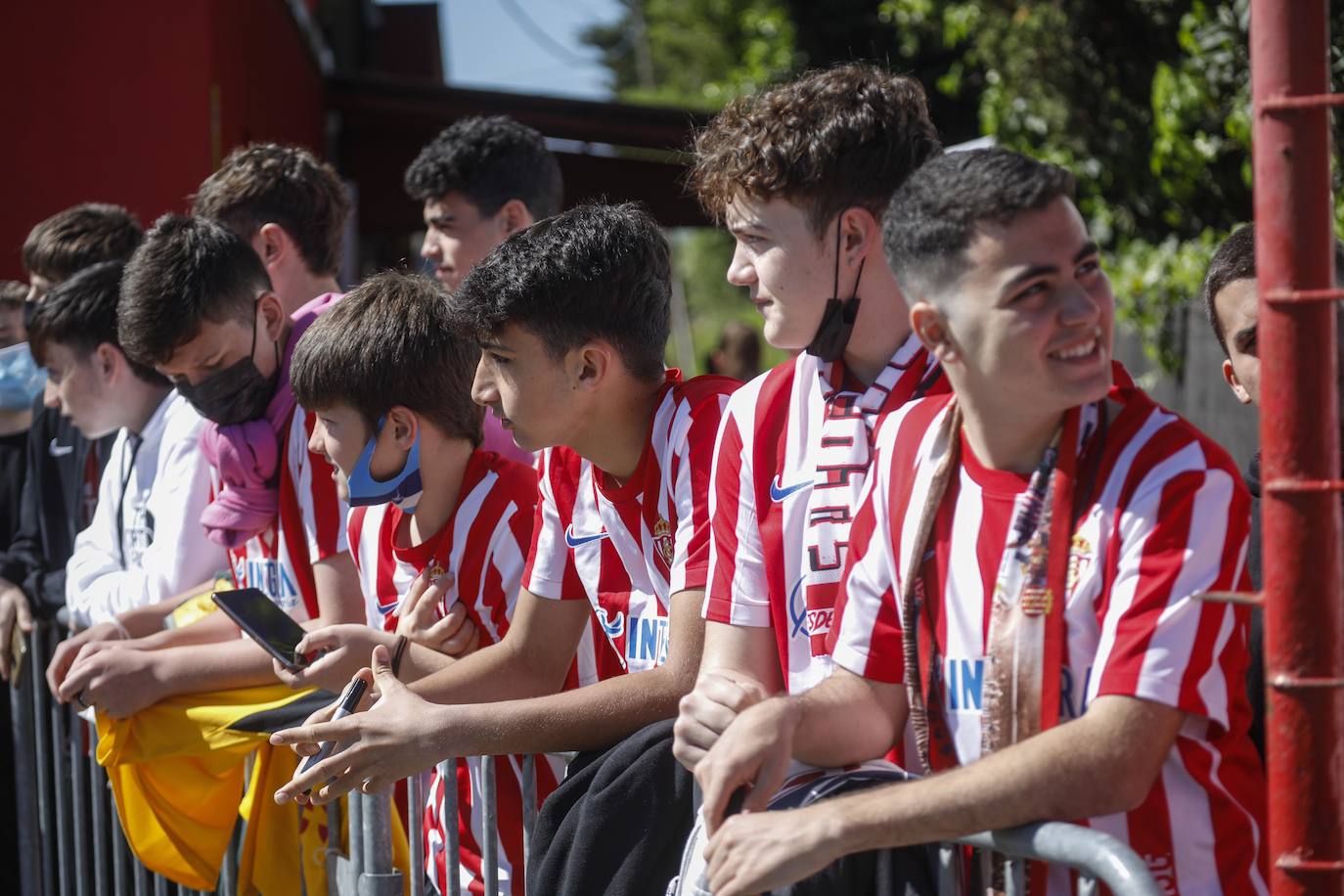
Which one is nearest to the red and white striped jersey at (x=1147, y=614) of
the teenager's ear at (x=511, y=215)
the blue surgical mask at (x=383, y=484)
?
the blue surgical mask at (x=383, y=484)

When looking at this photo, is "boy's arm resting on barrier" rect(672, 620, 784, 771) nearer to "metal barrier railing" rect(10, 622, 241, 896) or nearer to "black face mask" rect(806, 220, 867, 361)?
"black face mask" rect(806, 220, 867, 361)

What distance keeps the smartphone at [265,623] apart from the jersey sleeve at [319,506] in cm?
31

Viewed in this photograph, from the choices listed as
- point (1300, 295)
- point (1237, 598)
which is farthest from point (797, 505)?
point (1300, 295)

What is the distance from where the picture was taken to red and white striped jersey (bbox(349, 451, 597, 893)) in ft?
10.3

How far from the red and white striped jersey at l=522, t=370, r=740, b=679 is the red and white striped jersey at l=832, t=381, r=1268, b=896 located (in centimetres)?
70

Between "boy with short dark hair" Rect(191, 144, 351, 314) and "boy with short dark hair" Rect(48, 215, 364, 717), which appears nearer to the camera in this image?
"boy with short dark hair" Rect(48, 215, 364, 717)

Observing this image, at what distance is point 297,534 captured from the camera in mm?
3713

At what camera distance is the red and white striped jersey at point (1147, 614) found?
6.21 ft

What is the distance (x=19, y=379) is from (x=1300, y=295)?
491 centimetres

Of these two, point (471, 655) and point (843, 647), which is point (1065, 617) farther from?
point (471, 655)

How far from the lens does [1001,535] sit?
205 cm

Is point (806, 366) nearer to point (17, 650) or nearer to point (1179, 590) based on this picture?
point (1179, 590)

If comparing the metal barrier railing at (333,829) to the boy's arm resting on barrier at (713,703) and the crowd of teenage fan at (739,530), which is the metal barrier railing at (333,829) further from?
the boy's arm resting on barrier at (713,703)

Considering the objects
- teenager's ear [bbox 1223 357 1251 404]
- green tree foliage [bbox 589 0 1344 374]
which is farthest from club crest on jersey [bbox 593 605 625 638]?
green tree foliage [bbox 589 0 1344 374]
